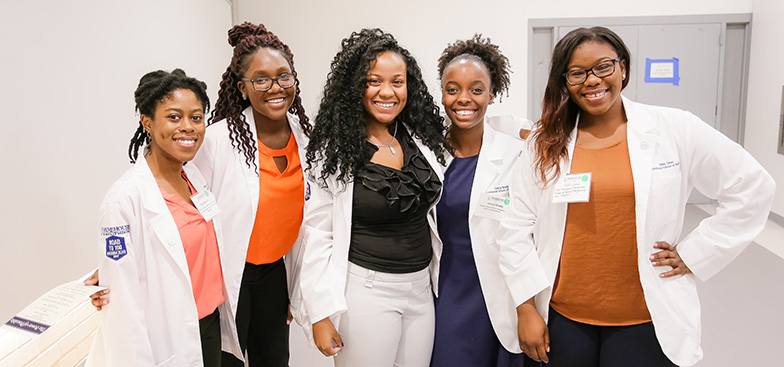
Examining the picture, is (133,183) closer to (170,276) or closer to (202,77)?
(170,276)

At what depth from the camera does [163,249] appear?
5.04 feet

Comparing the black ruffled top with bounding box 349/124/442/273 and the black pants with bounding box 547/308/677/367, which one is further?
the black ruffled top with bounding box 349/124/442/273

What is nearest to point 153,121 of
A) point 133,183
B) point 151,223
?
point 133,183

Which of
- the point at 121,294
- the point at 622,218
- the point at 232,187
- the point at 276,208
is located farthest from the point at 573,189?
the point at 121,294

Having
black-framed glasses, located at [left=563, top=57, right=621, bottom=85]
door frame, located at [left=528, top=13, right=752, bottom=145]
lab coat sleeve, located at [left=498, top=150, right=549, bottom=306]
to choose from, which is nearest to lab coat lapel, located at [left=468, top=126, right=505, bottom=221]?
lab coat sleeve, located at [left=498, top=150, right=549, bottom=306]

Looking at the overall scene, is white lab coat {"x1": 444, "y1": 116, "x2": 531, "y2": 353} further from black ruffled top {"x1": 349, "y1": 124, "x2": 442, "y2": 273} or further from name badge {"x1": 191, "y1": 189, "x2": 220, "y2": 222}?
name badge {"x1": 191, "y1": 189, "x2": 220, "y2": 222}

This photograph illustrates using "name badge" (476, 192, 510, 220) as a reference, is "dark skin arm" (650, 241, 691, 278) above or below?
below

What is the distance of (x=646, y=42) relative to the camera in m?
5.86

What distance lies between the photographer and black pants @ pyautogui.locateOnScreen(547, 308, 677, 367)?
5.01ft

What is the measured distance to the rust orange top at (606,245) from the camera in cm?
152

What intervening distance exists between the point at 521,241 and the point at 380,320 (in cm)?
51

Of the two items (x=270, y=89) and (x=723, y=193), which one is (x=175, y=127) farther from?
(x=723, y=193)

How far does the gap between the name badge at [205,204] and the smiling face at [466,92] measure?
0.88m

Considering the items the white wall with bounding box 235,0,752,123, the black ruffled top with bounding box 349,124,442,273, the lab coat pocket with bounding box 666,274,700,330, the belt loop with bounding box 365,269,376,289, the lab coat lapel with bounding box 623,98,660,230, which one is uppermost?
the white wall with bounding box 235,0,752,123
